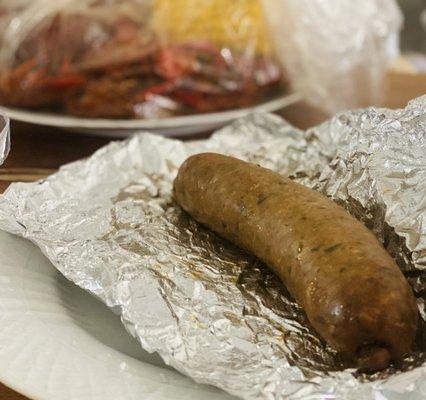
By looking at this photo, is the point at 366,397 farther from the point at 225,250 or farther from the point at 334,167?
the point at 334,167

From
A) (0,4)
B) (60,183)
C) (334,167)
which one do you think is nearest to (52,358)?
(60,183)

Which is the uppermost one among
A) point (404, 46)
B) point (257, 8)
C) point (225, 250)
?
point (257, 8)

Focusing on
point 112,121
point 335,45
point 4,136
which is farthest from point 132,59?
point 4,136

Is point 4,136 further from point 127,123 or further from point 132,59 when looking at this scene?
point 132,59

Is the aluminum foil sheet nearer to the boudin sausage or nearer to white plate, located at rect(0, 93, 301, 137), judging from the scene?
the boudin sausage

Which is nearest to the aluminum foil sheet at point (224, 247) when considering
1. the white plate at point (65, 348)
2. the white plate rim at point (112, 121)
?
the white plate at point (65, 348)
